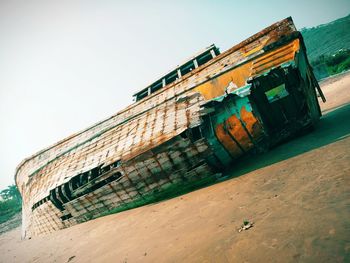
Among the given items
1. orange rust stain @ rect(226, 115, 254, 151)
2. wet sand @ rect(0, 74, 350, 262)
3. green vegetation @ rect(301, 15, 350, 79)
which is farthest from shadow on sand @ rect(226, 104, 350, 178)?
green vegetation @ rect(301, 15, 350, 79)

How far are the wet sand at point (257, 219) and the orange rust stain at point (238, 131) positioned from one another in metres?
0.60

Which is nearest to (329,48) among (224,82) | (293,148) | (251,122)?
(224,82)

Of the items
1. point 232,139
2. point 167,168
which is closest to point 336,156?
point 232,139

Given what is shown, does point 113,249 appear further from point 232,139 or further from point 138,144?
point 232,139

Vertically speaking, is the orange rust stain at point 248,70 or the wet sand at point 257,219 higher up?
the orange rust stain at point 248,70

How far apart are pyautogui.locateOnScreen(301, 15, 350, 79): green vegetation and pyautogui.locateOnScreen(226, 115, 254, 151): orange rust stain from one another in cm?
2721

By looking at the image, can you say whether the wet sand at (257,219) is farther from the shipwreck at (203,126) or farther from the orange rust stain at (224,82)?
the orange rust stain at (224,82)

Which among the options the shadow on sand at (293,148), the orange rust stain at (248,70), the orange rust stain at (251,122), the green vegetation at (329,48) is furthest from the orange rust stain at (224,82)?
the green vegetation at (329,48)

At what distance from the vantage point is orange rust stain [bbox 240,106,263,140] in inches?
255

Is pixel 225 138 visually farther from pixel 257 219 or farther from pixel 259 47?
pixel 257 219

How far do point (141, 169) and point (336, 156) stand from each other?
507cm

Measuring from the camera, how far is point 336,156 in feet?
15.3

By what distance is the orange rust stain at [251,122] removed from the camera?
255 inches

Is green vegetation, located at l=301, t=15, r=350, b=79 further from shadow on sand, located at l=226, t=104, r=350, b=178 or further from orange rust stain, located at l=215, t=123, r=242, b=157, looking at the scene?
orange rust stain, located at l=215, t=123, r=242, b=157
